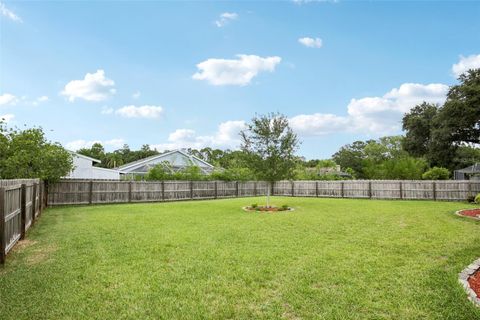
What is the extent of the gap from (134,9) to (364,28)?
9966 millimetres

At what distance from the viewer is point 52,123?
1958 centimetres

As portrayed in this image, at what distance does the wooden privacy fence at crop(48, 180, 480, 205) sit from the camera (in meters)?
18.1

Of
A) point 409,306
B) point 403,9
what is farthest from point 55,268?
point 403,9

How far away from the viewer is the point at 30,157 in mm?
15656

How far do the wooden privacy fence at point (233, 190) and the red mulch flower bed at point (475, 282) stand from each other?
14825mm

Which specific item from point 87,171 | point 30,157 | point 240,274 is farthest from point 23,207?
point 87,171

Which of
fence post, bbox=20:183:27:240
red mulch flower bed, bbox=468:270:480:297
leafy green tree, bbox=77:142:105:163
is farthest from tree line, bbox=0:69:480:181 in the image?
leafy green tree, bbox=77:142:105:163

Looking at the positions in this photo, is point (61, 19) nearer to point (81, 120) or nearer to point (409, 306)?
point (81, 120)

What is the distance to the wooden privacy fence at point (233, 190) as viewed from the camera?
712 inches

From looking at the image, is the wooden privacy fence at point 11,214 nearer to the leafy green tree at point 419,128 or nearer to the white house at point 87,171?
the white house at point 87,171

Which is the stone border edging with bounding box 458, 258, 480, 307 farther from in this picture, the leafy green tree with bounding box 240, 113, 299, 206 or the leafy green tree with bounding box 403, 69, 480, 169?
the leafy green tree with bounding box 403, 69, 480, 169

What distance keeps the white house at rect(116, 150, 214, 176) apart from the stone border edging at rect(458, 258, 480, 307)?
24.9 metres

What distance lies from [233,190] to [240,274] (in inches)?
A: 819

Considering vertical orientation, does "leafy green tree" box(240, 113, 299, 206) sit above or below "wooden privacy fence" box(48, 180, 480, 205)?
above
